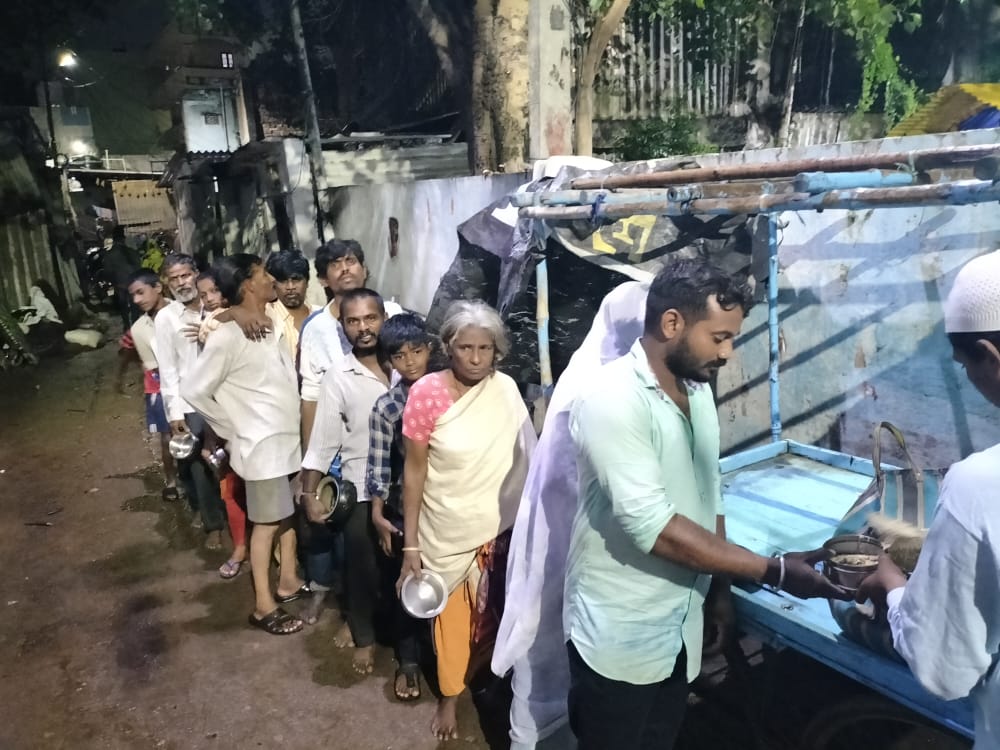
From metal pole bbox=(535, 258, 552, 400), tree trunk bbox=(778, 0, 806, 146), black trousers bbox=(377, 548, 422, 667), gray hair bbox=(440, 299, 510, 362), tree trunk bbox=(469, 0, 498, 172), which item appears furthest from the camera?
tree trunk bbox=(778, 0, 806, 146)

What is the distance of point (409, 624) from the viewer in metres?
3.33

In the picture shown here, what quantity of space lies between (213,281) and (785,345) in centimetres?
334

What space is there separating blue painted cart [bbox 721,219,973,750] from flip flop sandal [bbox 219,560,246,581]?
10.1ft

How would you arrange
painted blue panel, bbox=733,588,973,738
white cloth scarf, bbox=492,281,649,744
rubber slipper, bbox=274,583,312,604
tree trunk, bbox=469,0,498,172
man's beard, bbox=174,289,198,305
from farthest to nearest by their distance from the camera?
tree trunk, bbox=469,0,498,172
man's beard, bbox=174,289,198,305
rubber slipper, bbox=274,583,312,604
white cloth scarf, bbox=492,281,649,744
painted blue panel, bbox=733,588,973,738

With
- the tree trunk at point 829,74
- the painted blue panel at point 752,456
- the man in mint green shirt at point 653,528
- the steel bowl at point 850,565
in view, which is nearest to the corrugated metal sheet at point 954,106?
the tree trunk at point 829,74

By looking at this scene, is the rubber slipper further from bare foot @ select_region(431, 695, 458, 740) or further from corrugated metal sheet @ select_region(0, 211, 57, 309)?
corrugated metal sheet @ select_region(0, 211, 57, 309)

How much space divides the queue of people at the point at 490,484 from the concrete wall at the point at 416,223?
1885 millimetres

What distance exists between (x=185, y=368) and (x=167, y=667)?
5.69 feet

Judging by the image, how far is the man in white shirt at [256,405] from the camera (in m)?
3.75

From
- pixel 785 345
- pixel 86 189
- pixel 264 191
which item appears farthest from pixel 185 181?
pixel 785 345

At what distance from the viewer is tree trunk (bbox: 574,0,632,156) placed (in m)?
6.11

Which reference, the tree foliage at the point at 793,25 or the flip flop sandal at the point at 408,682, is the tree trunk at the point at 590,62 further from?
the flip flop sandal at the point at 408,682

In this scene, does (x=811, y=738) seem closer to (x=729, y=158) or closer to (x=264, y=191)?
(x=729, y=158)

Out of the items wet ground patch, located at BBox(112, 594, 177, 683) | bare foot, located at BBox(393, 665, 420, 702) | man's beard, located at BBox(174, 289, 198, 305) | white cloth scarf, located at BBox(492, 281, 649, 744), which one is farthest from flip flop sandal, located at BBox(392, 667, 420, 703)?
man's beard, located at BBox(174, 289, 198, 305)
